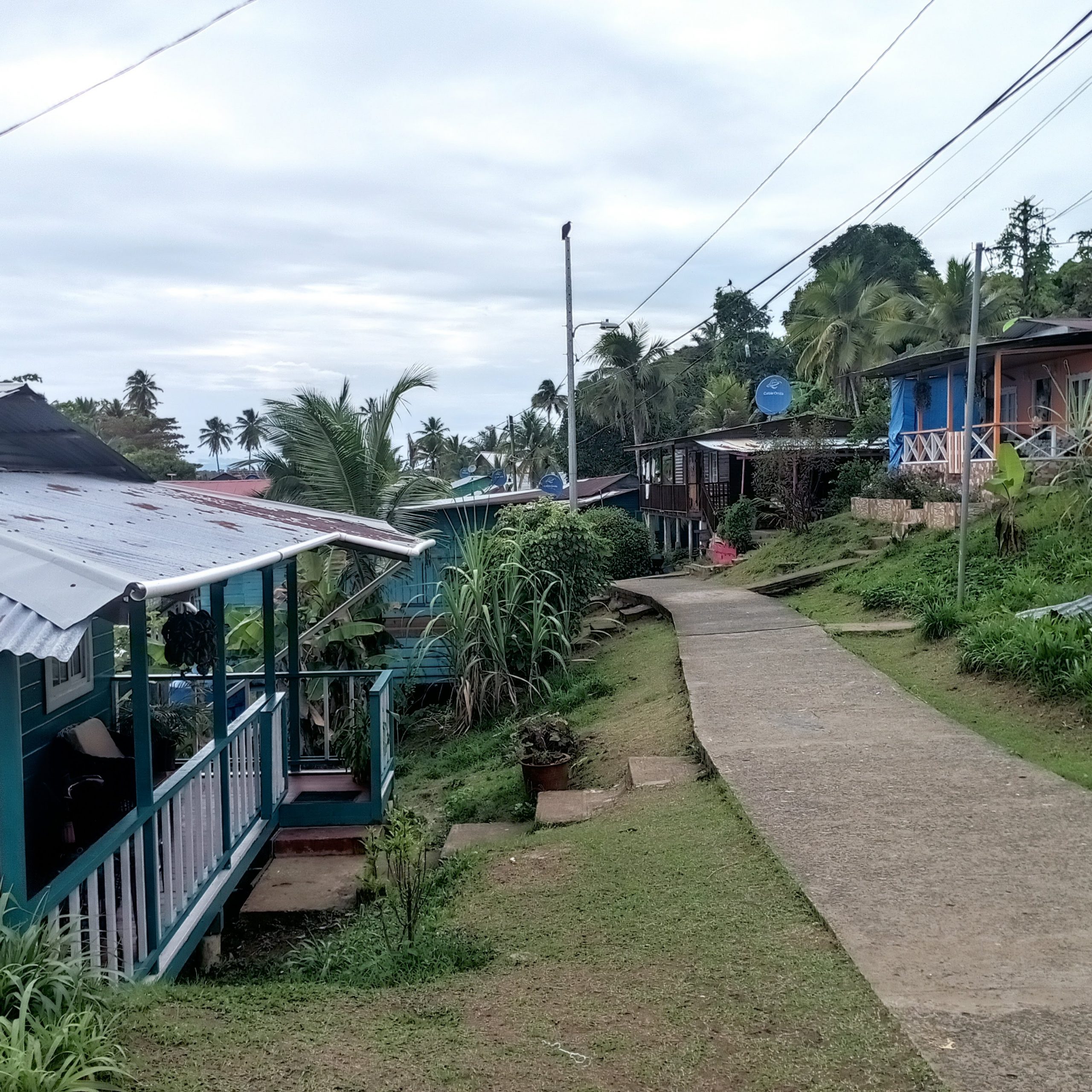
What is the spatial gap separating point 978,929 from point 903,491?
48.5 feet

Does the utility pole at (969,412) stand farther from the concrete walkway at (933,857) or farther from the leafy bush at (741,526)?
the leafy bush at (741,526)

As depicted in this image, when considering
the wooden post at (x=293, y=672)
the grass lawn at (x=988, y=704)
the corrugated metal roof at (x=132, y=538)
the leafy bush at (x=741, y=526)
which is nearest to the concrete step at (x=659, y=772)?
the grass lawn at (x=988, y=704)

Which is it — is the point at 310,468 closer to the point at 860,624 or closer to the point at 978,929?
the point at 860,624

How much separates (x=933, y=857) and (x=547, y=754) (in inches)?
153

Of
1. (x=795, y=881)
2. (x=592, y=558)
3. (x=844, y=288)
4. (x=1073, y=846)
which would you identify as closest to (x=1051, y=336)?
(x=592, y=558)

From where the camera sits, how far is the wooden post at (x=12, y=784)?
3385 mm

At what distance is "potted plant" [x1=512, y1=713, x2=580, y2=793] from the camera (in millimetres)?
8188

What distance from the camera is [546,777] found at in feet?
26.8

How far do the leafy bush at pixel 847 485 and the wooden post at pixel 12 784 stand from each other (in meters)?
19.2

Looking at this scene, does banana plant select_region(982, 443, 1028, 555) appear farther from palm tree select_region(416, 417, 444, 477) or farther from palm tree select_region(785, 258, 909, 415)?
palm tree select_region(416, 417, 444, 477)

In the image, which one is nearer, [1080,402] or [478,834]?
[478,834]

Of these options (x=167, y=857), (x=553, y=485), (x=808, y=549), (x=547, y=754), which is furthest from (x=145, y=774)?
(x=553, y=485)

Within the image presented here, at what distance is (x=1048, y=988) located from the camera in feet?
12.0

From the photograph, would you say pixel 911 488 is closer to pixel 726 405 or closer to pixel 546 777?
pixel 546 777
